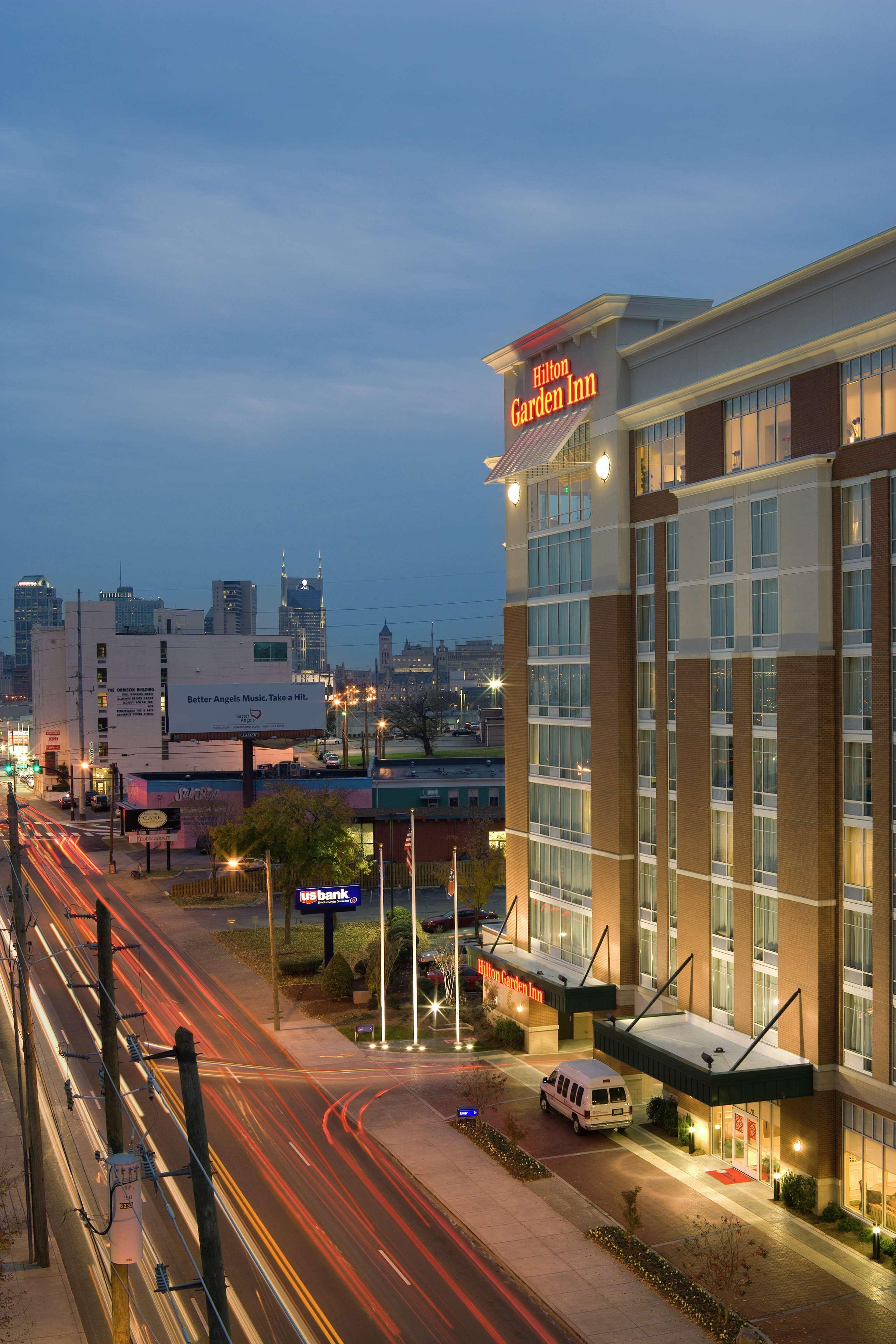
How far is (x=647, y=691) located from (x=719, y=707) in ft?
15.5

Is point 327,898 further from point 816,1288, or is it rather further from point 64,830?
point 64,830

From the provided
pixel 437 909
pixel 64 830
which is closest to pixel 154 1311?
pixel 437 909

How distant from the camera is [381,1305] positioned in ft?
84.4

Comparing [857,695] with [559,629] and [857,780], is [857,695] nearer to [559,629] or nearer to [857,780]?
[857,780]

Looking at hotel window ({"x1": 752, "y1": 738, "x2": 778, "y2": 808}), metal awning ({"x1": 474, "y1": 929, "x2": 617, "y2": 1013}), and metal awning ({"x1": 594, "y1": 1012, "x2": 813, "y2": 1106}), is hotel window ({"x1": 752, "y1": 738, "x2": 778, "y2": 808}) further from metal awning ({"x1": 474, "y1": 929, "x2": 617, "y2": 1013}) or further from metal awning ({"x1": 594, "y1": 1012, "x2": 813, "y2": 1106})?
metal awning ({"x1": 474, "y1": 929, "x2": 617, "y2": 1013})

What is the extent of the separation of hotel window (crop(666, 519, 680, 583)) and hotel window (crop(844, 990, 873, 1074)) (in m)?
14.3

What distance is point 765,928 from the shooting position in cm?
3366

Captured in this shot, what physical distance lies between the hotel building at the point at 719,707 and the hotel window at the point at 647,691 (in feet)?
0.37

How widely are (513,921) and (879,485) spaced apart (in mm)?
25465

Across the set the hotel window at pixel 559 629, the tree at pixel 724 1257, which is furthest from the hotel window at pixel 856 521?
the tree at pixel 724 1257

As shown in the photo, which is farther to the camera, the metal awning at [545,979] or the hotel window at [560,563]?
the hotel window at [560,563]

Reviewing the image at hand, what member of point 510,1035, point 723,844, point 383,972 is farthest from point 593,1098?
point 383,972

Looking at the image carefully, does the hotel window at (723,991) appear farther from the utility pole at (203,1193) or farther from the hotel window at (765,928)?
the utility pole at (203,1193)

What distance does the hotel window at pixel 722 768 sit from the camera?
35.3m
